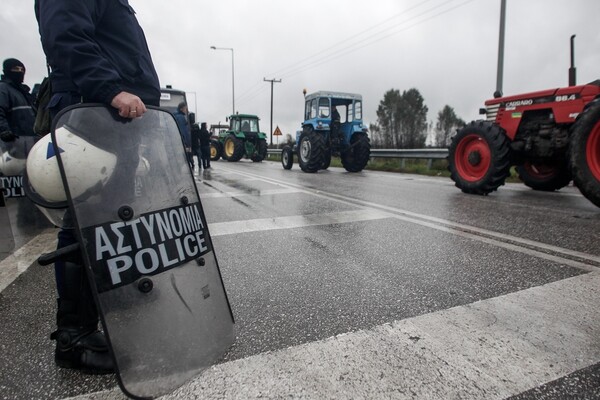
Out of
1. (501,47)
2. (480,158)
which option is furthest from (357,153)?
(501,47)

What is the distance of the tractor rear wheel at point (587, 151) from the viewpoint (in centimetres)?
441

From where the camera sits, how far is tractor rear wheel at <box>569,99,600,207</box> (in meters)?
4.41

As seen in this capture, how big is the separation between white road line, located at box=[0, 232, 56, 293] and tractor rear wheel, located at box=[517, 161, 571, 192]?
7.28 metres

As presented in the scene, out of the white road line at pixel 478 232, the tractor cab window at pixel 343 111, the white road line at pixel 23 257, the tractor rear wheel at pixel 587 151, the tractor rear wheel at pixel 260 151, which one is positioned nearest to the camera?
the white road line at pixel 23 257

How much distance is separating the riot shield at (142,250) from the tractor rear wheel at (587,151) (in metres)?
4.87

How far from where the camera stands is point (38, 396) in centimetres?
130

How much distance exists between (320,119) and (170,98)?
5606 mm

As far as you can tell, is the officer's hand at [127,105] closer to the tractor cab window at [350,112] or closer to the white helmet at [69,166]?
the white helmet at [69,166]

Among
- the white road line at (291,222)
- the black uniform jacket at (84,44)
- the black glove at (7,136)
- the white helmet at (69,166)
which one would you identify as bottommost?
the white road line at (291,222)

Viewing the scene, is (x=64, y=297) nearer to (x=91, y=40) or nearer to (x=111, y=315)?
(x=111, y=315)

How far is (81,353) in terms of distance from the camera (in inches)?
57.1

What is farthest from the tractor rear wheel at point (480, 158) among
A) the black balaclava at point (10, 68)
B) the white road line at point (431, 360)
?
the black balaclava at point (10, 68)

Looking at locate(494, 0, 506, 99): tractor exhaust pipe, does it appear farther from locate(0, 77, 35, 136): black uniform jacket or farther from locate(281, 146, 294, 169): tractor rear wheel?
locate(0, 77, 35, 136): black uniform jacket

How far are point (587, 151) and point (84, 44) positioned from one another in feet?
17.8
